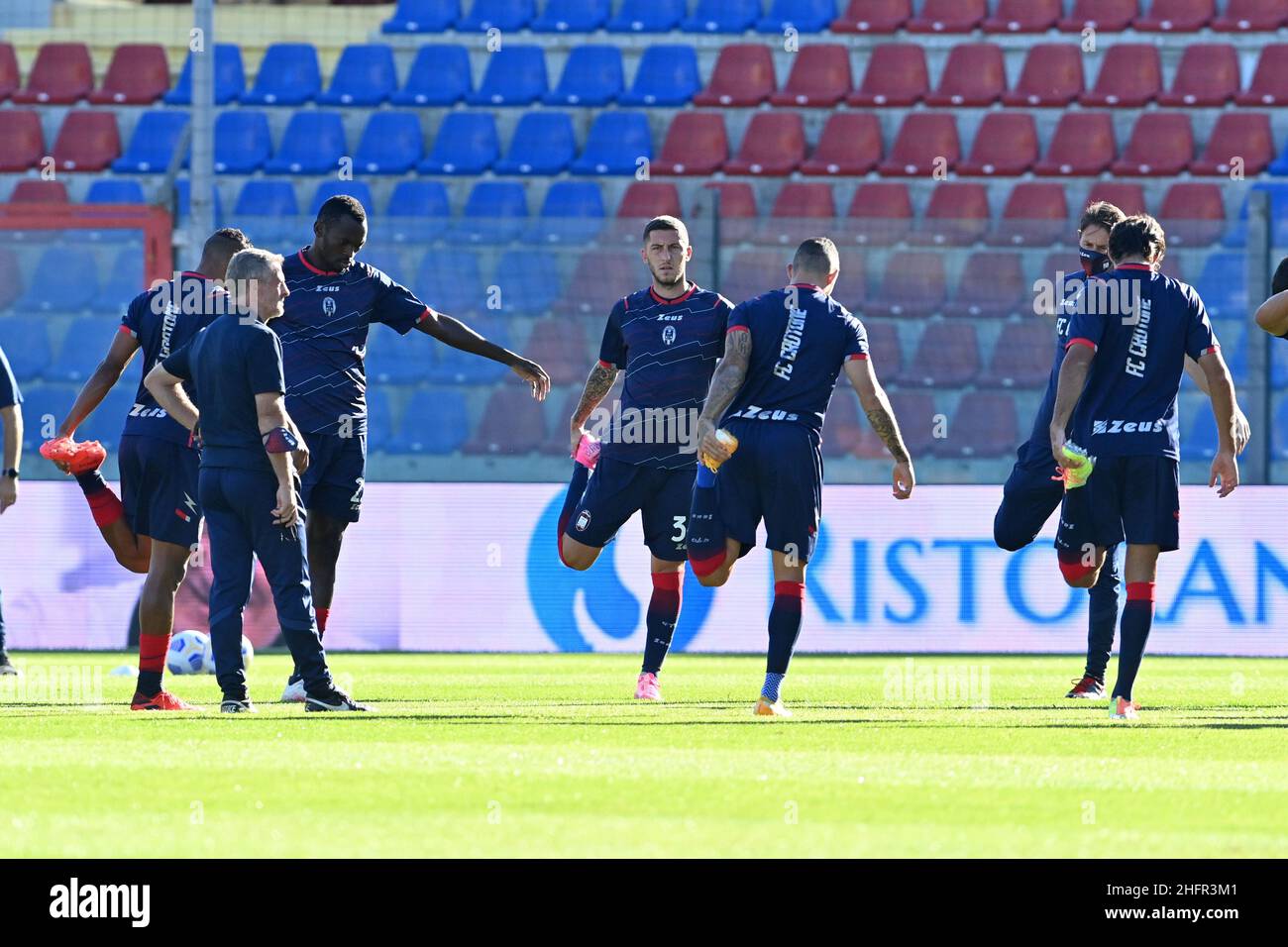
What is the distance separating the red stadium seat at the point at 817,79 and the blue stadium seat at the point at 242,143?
5156mm

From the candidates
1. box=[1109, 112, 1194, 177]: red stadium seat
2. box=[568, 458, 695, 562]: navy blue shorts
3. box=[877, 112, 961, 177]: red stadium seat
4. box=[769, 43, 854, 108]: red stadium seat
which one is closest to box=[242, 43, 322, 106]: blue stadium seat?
box=[769, 43, 854, 108]: red stadium seat

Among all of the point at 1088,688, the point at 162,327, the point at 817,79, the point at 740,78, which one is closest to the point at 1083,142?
the point at 817,79

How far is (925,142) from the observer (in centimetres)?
2077

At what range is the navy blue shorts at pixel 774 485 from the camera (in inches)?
342

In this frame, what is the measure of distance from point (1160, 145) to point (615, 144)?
5325 mm

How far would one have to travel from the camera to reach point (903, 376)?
15.9m

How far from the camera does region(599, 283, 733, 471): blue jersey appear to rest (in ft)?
32.5

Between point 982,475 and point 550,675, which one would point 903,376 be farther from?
point 550,675

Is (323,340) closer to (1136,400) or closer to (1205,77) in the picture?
(1136,400)

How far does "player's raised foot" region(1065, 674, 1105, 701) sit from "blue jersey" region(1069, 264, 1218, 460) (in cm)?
200

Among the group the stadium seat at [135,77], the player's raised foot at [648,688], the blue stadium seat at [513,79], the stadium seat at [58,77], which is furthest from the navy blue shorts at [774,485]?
the stadium seat at [58,77]

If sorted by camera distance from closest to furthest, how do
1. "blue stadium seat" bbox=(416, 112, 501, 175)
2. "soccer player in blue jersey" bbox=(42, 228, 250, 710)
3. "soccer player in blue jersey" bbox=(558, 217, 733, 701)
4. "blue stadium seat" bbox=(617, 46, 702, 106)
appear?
"soccer player in blue jersey" bbox=(42, 228, 250, 710)
"soccer player in blue jersey" bbox=(558, 217, 733, 701)
"blue stadium seat" bbox=(416, 112, 501, 175)
"blue stadium seat" bbox=(617, 46, 702, 106)

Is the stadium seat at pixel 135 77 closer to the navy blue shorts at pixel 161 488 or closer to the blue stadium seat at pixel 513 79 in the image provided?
the blue stadium seat at pixel 513 79

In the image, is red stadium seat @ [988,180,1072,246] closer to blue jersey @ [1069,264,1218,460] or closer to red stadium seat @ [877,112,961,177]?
red stadium seat @ [877,112,961,177]
